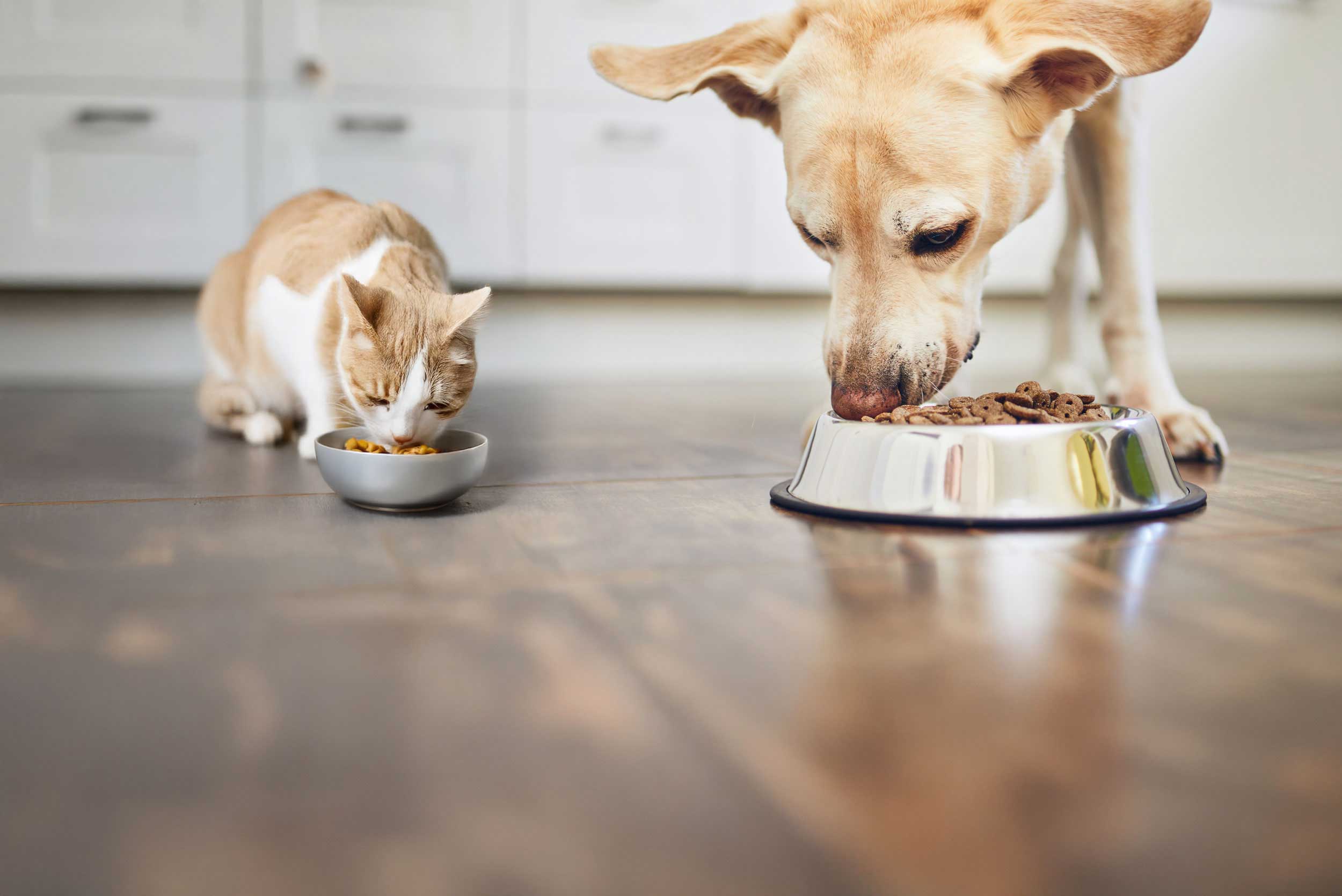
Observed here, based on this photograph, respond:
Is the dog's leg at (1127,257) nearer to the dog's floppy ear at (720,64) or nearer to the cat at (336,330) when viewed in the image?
the dog's floppy ear at (720,64)

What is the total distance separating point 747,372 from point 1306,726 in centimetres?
263

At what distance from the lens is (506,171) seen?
113 inches

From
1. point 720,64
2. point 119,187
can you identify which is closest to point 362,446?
point 720,64

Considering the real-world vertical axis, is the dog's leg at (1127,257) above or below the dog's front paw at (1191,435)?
above

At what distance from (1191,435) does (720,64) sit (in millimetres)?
875

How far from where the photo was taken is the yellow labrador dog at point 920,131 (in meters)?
1.31

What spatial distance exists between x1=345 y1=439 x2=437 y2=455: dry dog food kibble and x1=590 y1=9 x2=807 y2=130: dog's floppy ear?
575mm

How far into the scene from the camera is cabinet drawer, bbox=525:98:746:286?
2.91 meters

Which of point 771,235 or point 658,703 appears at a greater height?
point 771,235

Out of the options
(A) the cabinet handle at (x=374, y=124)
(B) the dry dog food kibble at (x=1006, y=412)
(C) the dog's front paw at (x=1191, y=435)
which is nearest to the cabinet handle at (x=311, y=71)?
(A) the cabinet handle at (x=374, y=124)

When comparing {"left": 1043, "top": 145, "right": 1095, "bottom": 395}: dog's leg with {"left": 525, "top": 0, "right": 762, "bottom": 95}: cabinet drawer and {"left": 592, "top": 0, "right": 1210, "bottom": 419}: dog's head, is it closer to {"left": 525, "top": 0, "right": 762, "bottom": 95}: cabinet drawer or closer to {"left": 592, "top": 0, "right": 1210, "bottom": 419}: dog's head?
{"left": 592, "top": 0, "right": 1210, "bottom": 419}: dog's head

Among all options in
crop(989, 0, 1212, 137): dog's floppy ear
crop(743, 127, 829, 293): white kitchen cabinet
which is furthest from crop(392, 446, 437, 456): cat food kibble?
crop(743, 127, 829, 293): white kitchen cabinet

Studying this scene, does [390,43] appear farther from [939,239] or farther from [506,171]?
[939,239]

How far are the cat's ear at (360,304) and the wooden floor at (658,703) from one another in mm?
233
